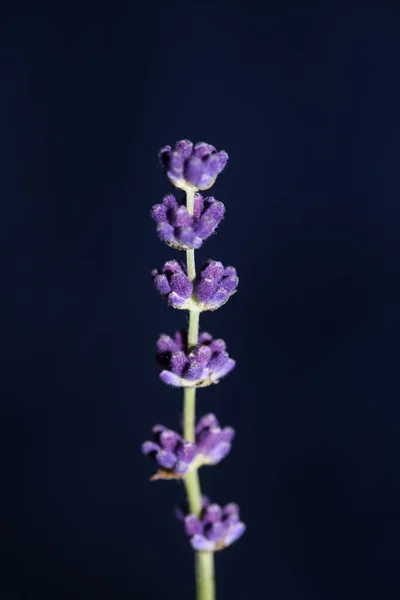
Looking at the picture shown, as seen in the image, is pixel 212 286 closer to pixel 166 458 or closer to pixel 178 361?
pixel 178 361

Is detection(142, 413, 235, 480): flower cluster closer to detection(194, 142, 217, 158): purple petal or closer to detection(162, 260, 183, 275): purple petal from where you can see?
detection(162, 260, 183, 275): purple petal

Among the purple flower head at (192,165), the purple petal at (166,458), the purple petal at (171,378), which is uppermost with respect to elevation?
the purple flower head at (192,165)

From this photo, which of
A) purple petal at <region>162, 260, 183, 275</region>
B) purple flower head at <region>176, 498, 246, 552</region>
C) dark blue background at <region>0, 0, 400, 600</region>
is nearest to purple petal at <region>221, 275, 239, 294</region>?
purple petal at <region>162, 260, 183, 275</region>

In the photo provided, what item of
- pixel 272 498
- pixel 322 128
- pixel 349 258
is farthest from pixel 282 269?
pixel 272 498

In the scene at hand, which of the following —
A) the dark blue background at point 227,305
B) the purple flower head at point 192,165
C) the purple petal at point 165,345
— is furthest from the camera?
the dark blue background at point 227,305

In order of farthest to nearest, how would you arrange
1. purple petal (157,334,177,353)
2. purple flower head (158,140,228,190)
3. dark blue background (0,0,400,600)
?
dark blue background (0,0,400,600), purple petal (157,334,177,353), purple flower head (158,140,228,190)

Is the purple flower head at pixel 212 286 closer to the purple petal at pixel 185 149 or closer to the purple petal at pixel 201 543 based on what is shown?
the purple petal at pixel 185 149

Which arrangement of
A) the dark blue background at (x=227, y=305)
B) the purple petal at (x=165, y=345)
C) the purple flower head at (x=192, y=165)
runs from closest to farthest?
the purple flower head at (x=192, y=165), the purple petal at (x=165, y=345), the dark blue background at (x=227, y=305)

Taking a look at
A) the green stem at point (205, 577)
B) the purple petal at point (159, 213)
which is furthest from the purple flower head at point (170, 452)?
the purple petal at point (159, 213)
